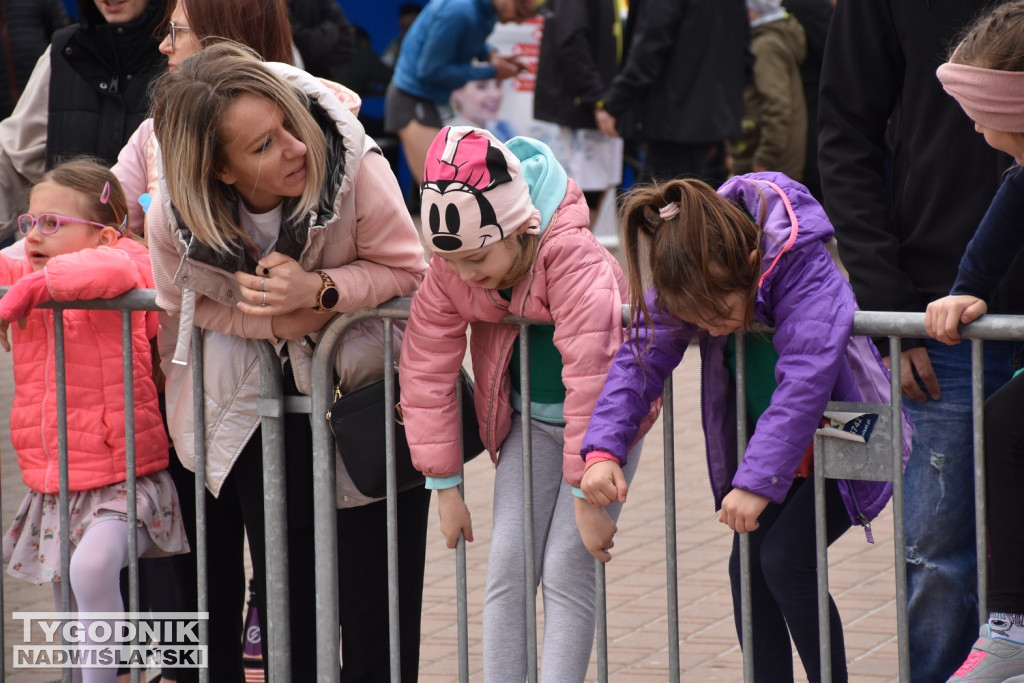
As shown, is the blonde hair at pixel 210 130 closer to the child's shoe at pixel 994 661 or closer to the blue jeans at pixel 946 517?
the blue jeans at pixel 946 517

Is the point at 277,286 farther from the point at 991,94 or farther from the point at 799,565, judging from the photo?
the point at 991,94

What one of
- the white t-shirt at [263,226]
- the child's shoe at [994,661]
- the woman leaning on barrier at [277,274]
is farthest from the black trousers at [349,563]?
the child's shoe at [994,661]

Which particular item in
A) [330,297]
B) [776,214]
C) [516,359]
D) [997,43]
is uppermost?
[997,43]

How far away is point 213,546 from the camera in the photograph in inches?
144

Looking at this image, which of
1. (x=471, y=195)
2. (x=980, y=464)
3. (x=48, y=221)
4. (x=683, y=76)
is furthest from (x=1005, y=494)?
(x=683, y=76)

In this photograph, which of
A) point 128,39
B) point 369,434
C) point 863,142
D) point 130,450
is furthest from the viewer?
point 128,39

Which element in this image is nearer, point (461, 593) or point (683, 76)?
point (461, 593)

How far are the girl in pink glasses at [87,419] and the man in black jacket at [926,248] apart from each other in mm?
1839

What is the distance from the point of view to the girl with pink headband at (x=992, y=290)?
2773mm

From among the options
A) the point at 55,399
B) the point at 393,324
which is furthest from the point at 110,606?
the point at 393,324

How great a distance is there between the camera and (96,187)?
3.68m

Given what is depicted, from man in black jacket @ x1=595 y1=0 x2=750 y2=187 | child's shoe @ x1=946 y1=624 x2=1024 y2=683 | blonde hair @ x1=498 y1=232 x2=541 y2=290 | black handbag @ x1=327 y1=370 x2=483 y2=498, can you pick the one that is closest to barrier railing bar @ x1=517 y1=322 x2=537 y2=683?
blonde hair @ x1=498 y1=232 x2=541 y2=290

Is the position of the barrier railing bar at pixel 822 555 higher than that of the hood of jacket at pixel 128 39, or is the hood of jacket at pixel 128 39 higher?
the hood of jacket at pixel 128 39

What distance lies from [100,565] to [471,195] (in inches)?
57.1
